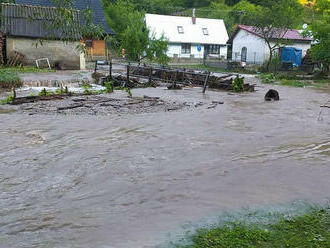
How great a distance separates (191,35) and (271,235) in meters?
53.5

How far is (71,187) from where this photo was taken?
7.54 meters

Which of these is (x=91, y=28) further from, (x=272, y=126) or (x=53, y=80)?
(x=53, y=80)

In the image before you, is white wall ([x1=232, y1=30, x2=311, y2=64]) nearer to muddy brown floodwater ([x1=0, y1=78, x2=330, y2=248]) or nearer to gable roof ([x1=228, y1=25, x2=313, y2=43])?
gable roof ([x1=228, y1=25, x2=313, y2=43])

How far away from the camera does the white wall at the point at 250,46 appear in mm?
44406

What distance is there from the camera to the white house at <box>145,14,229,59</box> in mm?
55562

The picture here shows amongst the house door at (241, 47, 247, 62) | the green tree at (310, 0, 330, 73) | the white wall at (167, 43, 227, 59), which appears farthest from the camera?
the white wall at (167, 43, 227, 59)

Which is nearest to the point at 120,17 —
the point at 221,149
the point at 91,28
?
the point at 221,149

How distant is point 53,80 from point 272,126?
15.3 meters

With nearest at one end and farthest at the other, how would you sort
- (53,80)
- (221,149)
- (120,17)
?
(221,149) < (53,80) < (120,17)

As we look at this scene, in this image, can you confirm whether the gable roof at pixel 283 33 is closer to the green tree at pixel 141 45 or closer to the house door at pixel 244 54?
the house door at pixel 244 54

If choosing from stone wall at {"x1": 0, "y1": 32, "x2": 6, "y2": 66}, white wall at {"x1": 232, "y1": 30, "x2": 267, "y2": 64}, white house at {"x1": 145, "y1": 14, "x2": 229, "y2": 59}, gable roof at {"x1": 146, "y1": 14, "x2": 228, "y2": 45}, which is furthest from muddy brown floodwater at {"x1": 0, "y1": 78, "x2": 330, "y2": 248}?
gable roof at {"x1": 146, "y1": 14, "x2": 228, "y2": 45}

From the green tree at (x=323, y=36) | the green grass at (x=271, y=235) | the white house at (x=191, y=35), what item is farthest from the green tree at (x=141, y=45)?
the green grass at (x=271, y=235)

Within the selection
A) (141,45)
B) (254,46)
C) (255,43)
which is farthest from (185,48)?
(141,45)

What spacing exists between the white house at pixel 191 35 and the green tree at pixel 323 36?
74.8ft
